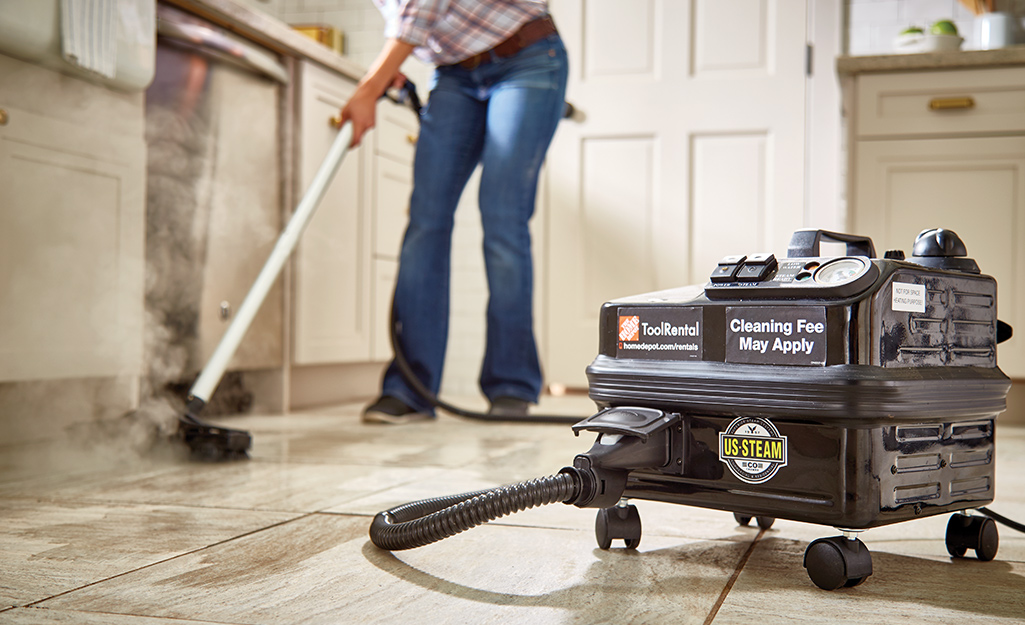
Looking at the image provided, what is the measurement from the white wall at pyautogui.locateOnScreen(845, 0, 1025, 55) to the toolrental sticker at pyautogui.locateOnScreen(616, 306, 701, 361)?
102 inches

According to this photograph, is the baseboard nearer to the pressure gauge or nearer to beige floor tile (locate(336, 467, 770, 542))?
beige floor tile (locate(336, 467, 770, 542))

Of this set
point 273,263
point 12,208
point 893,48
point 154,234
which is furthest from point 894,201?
point 12,208

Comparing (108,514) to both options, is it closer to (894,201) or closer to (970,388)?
(970,388)

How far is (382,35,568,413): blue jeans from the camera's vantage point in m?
2.01

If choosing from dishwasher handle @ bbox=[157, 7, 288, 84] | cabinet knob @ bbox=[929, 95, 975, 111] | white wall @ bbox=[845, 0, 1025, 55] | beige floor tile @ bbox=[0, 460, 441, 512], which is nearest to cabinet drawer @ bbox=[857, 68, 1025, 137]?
cabinet knob @ bbox=[929, 95, 975, 111]

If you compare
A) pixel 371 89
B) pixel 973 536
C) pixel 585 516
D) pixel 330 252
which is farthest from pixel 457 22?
pixel 973 536

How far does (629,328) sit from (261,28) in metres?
1.59

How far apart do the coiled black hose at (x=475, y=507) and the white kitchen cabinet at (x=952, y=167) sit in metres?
1.94

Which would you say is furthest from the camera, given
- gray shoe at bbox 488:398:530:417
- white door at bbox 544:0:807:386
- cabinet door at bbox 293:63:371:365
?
white door at bbox 544:0:807:386

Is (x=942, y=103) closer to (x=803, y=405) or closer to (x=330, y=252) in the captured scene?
(x=330, y=252)

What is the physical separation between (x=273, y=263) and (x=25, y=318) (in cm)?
42

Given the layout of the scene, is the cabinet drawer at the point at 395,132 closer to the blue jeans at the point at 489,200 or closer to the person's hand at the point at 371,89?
the blue jeans at the point at 489,200

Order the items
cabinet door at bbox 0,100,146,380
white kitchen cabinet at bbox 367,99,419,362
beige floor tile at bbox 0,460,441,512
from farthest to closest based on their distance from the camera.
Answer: white kitchen cabinet at bbox 367,99,419,362 < cabinet door at bbox 0,100,146,380 < beige floor tile at bbox 0,460,441,512

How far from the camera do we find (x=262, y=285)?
162 centimetres
